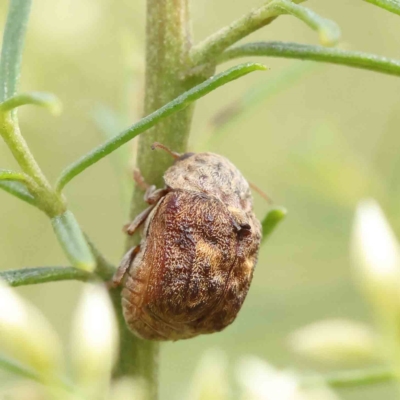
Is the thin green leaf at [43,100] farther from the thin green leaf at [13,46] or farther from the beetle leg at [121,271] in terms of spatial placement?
the beetle leg at [121,271]

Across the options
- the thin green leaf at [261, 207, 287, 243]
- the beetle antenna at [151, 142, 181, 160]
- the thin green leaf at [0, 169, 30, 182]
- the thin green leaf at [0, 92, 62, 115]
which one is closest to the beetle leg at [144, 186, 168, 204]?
the beetle antenna at [151, 142, 181, 160]

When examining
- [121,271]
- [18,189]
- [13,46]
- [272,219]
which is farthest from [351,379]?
[13,46]

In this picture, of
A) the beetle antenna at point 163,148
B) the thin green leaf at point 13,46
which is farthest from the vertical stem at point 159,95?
the thin green leaf at point 13,46

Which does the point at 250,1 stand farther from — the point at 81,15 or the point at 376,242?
the point at 376,242

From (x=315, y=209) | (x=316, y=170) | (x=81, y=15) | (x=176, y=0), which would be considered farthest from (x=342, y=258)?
(x=176, y=0)

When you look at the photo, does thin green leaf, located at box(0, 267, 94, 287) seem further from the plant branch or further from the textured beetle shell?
the plant branch

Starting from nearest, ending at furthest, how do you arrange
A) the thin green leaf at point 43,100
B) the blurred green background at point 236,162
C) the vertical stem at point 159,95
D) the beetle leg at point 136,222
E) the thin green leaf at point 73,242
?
the thin green leaf at point 43,100, the thin green leaf at point 73,242, the vertical stem at point 159,95, the beetle leg at point 136,222, the blurred green background at point 236,162

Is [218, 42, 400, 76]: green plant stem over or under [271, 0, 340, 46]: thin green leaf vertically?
over

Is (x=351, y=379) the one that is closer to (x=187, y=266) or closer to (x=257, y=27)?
(x=187, y=266)
